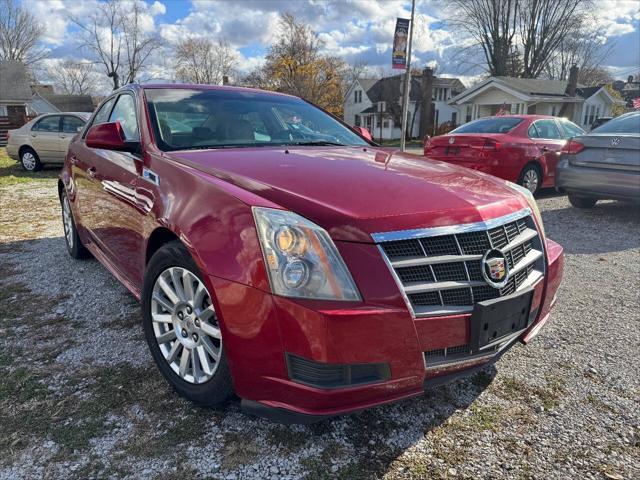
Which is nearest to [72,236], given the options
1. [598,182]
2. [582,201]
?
[598,182]

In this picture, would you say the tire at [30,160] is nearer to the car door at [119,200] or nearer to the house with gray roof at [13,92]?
the car door at [119,200]

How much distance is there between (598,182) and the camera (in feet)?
21.0

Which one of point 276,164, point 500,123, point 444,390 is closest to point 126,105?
point 276,164

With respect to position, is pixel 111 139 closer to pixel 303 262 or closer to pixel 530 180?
pixel 303 262

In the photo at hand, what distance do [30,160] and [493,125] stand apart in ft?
36.7

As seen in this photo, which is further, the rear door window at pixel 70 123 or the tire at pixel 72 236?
the rear door window at pixel 70 123

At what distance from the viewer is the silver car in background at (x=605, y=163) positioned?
6.03 metres

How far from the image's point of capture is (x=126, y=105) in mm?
3471

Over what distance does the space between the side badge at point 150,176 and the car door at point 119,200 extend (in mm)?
63

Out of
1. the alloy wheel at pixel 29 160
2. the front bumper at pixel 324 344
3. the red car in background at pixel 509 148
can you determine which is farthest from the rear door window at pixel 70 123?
the front bumper at pixel 324 344

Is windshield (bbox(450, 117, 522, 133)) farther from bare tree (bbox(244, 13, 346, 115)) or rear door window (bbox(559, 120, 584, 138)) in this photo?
bare tree (bbox(244, 13, 346, 115))

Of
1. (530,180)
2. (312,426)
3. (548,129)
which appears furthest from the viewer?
(548,129)

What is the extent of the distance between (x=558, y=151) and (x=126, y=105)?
25.2 feet

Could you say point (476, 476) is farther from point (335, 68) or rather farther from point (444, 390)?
point (335, 68)
